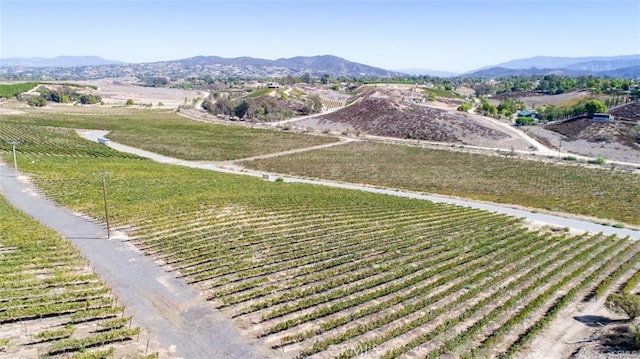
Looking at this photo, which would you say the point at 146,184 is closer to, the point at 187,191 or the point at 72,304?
the point at 187,191

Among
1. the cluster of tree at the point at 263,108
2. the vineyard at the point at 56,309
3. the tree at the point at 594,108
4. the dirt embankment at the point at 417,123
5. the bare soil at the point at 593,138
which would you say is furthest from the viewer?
the cluster of tree at the point at 263,108

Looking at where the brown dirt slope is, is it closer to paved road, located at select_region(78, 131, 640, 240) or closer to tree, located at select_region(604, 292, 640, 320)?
paved road, located at select_region(78, 131, 640, 240)

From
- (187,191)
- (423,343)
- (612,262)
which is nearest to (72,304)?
(423,343)

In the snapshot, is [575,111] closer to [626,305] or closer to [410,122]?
[410,122]

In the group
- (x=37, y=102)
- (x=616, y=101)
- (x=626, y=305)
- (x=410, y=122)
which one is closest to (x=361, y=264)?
(x=626, y=305)

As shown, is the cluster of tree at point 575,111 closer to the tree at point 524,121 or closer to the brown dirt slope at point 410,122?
the tree at point 524,121

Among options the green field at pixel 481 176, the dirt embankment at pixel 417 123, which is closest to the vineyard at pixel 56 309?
the green field at pixel 481 176

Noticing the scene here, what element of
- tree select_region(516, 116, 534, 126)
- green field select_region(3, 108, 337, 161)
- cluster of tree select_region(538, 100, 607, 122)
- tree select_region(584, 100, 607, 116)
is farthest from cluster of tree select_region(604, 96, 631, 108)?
green field select_region(3, 108, 337, 161)
